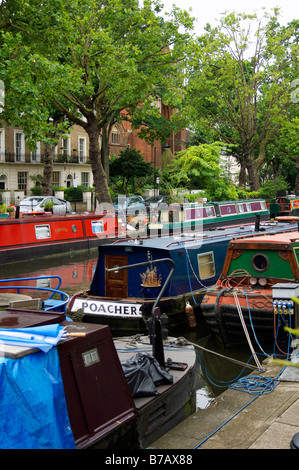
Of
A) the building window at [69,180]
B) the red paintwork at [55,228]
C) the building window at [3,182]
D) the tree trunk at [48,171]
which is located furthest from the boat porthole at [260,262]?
the building window at [69,180]

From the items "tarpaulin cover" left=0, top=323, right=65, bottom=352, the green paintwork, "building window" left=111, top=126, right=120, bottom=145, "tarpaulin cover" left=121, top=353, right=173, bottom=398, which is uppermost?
"building window" left=111, top=126, right=120, bottom=145

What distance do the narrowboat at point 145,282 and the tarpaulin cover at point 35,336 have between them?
5.94 meters

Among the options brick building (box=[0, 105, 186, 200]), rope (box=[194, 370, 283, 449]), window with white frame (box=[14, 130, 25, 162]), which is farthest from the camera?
window with white frame (box=[14, 130, 25, 162])

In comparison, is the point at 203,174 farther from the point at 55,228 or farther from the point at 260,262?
the point at 260,262

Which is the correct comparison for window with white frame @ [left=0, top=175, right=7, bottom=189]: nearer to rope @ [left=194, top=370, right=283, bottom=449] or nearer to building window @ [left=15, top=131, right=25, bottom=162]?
building window @ [left=15, top=131, right=25, bottom=162]

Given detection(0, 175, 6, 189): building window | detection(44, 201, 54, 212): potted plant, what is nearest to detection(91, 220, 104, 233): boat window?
detection(44, 201, 54, 212): potted plant

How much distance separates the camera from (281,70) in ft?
114

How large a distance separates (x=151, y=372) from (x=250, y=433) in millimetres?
1317

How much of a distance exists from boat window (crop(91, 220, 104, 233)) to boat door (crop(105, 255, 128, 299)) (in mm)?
12970

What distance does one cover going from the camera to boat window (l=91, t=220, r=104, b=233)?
25109 mm

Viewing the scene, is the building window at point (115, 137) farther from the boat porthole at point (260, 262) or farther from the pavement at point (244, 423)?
the pavement at point (244, 423)

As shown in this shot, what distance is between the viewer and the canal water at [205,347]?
9.70 meters

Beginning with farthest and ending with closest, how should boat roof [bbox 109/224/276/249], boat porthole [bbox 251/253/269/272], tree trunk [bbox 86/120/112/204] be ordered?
tree trunk [bbox 86/120/112/204] → boat roof [bbox 109/224/276/249] → boat porthole [bbox 251/253/269/272]
